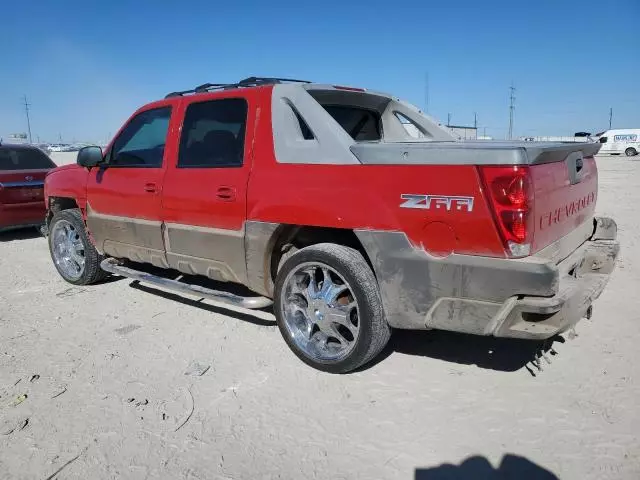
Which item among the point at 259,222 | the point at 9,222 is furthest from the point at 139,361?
the point at 9,222

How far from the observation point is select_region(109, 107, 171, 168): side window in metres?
4.48

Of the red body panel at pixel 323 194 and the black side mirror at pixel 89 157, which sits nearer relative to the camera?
the red body panel at pixel 323 194

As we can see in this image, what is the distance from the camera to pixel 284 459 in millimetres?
2527

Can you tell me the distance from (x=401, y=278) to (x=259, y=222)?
3.90 feet

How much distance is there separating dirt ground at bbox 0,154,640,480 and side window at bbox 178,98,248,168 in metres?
1.46

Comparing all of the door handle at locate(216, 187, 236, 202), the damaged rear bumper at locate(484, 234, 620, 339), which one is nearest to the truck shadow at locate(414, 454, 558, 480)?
the damaged rear bumper at locate(484, 234, 620, 339)

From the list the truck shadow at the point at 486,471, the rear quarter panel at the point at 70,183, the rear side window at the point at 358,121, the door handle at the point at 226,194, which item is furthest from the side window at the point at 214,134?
the truck shadow at the point at 486,471

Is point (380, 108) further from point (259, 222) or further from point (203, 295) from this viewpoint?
point (203, 295)

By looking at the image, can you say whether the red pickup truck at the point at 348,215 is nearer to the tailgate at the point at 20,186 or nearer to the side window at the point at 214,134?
the side window at the point at 214,134

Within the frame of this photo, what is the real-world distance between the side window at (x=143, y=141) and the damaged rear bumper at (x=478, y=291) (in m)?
2.41

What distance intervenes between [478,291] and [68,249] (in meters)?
4.93

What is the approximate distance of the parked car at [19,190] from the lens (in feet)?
26.2

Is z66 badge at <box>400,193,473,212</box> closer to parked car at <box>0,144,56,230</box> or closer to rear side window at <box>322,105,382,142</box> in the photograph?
rear side window at <box>322,105,382,142</box>

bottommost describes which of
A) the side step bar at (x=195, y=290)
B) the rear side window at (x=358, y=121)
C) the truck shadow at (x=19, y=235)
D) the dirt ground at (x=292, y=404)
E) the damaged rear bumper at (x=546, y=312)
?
the dirt ground at (x=292, y=404)
